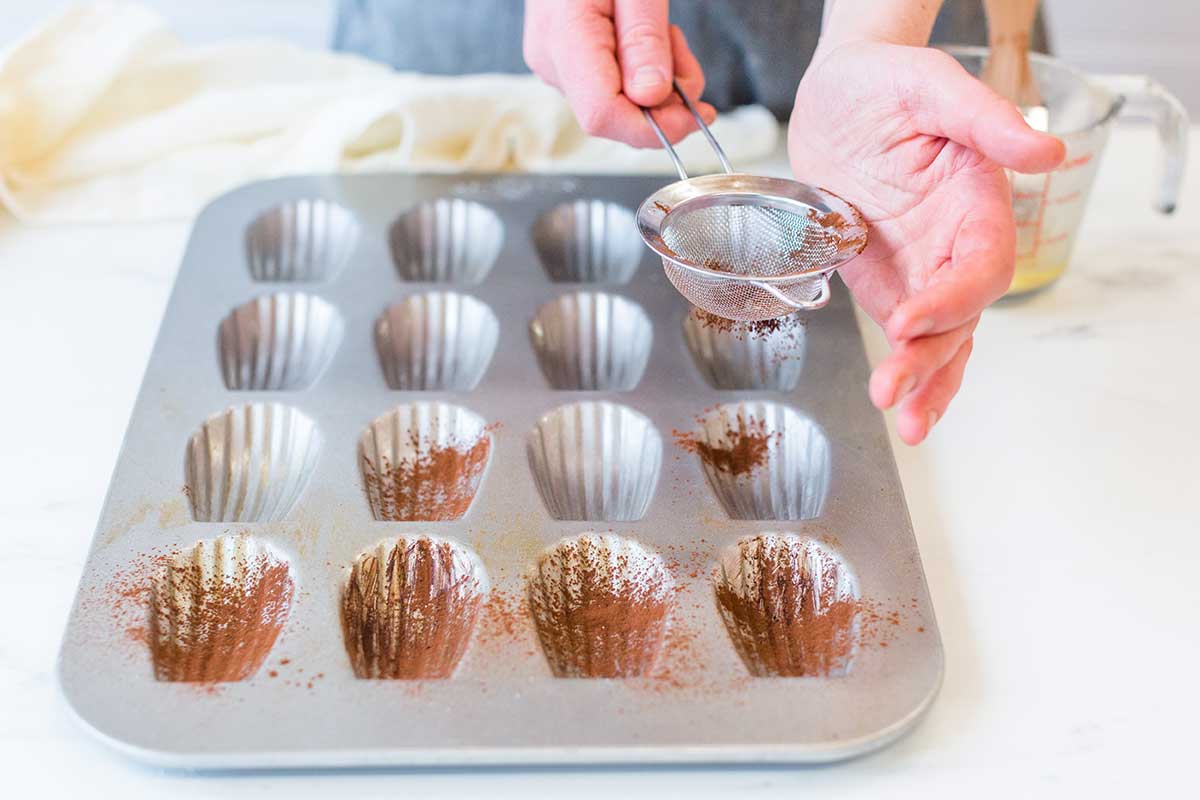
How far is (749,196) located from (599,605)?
1.31ft

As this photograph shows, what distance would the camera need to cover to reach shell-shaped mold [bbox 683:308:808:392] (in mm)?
1161

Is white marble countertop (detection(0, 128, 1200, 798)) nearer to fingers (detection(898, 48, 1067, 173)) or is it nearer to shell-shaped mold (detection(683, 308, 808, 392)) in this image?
shell-shaped mold (detection(683, 308, 808, 392))

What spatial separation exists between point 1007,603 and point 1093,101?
594 millimetres

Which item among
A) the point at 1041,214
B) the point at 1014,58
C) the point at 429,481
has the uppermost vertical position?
the point at 1014,58

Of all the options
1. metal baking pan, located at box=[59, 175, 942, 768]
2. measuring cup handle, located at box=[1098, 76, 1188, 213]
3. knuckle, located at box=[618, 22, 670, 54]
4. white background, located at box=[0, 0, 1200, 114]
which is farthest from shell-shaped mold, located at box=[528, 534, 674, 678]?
white background, located at box=[0, 0, 1200, 114]

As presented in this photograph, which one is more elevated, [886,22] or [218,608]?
[886,22]

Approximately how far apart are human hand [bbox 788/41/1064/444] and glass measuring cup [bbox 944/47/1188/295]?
0.22 m

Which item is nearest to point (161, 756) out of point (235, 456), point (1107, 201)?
point (235, 456)

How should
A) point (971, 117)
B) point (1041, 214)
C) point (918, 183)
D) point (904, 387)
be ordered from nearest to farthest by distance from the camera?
point (904, 387), point (971, 117), point (918, 183), point (1041, 214)

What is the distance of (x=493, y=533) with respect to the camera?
36.4 inches

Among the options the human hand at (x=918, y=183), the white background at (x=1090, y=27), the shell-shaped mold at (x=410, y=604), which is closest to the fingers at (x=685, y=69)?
the human hand at (x=918, y=183)

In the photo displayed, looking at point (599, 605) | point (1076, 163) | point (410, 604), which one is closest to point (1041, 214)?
point (1076, 163)

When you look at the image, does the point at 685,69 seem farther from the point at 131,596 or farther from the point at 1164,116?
the point at 131,596

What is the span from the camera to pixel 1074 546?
0.96 m
